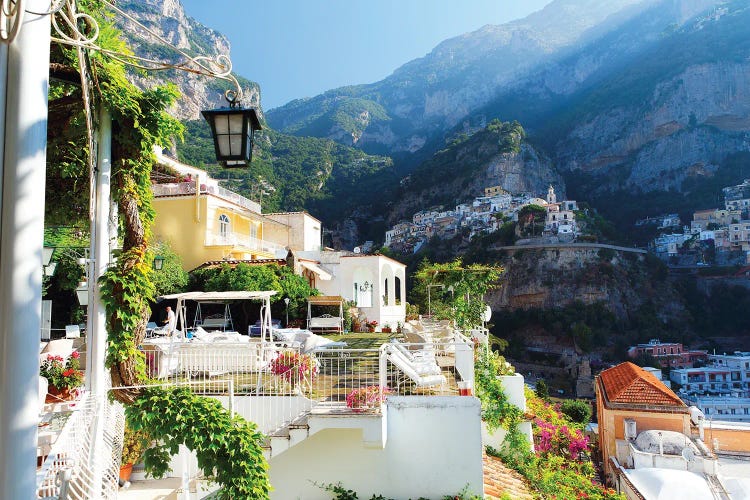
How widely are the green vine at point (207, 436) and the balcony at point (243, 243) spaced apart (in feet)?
60.2

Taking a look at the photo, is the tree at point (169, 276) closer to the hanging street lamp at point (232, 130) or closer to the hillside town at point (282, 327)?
the hillside town at point (282, 327)

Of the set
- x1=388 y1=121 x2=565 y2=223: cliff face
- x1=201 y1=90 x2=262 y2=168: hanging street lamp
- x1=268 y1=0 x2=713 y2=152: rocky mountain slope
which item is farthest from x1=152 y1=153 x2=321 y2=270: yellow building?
x1=268 y1=0 x2=713 y2=152: rocky mountain slope

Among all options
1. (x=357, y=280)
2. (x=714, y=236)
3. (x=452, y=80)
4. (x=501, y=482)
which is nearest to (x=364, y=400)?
(x=501, y=482)

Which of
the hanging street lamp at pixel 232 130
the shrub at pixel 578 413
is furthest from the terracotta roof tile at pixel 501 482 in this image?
the shrub at pixel 578 413

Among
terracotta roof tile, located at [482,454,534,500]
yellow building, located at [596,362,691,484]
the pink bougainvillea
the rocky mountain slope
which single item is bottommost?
yellow building, located at [596,362,691,484]

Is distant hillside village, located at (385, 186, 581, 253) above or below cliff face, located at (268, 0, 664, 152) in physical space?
below

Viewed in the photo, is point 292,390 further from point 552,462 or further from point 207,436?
point 552,462

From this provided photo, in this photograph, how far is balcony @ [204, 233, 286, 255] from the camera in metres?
22.3

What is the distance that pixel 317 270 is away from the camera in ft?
71.3

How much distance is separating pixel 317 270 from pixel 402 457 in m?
15.8

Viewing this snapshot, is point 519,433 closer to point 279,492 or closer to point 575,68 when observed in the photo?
point 279,492

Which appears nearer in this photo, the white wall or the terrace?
the terrace

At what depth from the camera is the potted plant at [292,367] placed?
6.91m

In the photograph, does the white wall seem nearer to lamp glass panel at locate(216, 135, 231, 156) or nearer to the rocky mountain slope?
lamp glass panel at locate(216, 135, 231, 156)
